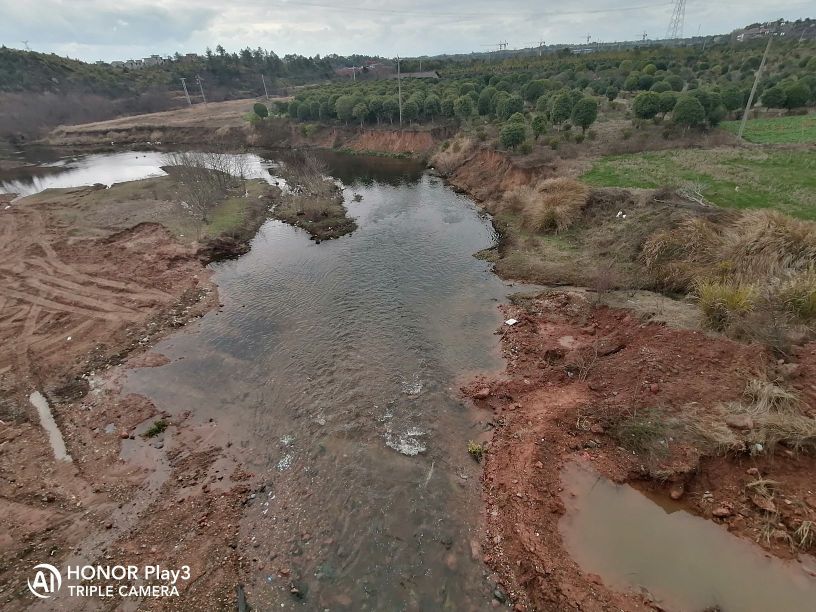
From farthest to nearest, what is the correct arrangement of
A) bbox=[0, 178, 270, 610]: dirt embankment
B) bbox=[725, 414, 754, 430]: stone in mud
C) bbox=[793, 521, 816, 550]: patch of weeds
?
bbox=[725, 414, 754, 430]: stone in mud
bbox=[0, 178, 270, 610]: dirt embankment
bbox=[793, 521, 816, 550]: patch of weeds

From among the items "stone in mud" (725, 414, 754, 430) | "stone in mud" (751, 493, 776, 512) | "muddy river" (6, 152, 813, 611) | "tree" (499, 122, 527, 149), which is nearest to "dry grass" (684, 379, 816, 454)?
"stone in mud" (725, 414, 754, 430)

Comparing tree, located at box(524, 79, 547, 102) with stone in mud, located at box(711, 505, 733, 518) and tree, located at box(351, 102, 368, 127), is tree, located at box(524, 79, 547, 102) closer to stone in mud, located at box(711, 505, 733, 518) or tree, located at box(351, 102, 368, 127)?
tree, located at box(351, 102, 368, 127)

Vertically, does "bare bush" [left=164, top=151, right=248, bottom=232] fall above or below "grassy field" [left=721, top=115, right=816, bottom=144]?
below

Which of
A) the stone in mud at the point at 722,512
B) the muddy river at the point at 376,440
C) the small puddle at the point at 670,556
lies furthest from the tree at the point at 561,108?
the stone in mud at the point at 722,512

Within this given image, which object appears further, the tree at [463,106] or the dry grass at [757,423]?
the tree at [463,106]

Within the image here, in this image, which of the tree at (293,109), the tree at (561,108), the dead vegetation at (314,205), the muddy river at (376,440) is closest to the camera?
the muddy river at (376,440)

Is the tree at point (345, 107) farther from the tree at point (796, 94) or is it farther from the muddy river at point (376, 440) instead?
the tree at point (796, 94)
